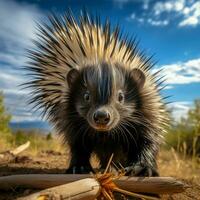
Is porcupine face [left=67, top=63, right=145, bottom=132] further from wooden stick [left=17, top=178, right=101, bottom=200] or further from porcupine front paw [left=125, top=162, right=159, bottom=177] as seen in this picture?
wooden stick [left=17, top=178, right=101, bottom=200]

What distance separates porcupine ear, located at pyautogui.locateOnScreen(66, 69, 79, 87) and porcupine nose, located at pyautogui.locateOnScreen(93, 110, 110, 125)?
3.72ft

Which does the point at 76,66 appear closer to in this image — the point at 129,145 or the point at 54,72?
the point at 54,72

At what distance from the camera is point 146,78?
20.3 feet

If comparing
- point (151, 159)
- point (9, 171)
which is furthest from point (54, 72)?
point (151, 159)

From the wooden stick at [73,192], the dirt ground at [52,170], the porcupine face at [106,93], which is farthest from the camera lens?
the porcupine face at [106,93]

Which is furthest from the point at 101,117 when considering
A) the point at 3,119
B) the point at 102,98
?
the point at 3,119

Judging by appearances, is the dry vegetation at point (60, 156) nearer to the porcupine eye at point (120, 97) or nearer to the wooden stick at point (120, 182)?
the wooden stick at point (120, 182)

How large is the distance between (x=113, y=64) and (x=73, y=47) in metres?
0.82

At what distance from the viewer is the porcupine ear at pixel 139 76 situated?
5.98m

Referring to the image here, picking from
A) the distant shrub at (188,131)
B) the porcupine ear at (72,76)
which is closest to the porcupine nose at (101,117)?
the porcupine ear at (72,76)

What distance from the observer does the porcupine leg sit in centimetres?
582

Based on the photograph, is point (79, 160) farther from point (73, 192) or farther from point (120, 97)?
point (73, 192)

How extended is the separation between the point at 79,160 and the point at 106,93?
102 cm

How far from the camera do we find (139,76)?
6012 mm
